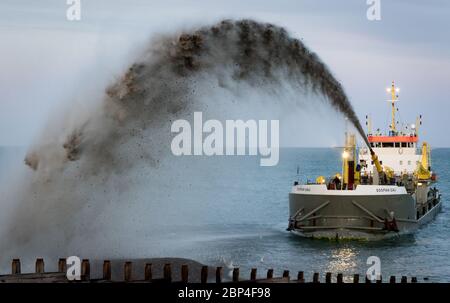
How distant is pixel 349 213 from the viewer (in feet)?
208

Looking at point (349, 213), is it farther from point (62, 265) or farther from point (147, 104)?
point (62, 265)

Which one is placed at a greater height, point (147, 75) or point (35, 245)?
point (147, 75)

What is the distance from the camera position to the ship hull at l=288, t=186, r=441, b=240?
2486 inches

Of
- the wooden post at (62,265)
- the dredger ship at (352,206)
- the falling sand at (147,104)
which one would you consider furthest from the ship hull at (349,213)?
the wooden post at (62,265)

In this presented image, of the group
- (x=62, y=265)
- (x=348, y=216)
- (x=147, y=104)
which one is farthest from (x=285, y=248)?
(x=62, y=265)

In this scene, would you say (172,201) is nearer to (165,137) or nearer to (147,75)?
(165,137)

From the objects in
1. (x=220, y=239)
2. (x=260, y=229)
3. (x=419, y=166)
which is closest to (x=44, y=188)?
(x=220, y=239)

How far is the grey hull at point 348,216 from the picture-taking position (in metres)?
63.2

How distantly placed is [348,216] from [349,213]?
0.23 metres

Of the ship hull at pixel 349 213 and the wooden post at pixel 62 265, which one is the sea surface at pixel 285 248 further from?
the wooden post at pixel 62 265

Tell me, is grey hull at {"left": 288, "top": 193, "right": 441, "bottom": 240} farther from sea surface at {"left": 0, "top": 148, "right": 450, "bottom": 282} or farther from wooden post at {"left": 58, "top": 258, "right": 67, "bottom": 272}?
wooden post at {"left": 58, "top": 258, "right": 67, "bottom": 272}

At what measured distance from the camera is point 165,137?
5678cm

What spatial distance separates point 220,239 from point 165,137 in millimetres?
14508

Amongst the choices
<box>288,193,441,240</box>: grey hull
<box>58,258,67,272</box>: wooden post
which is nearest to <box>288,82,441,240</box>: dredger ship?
<box>288,193,441,240</box>: grey hull
